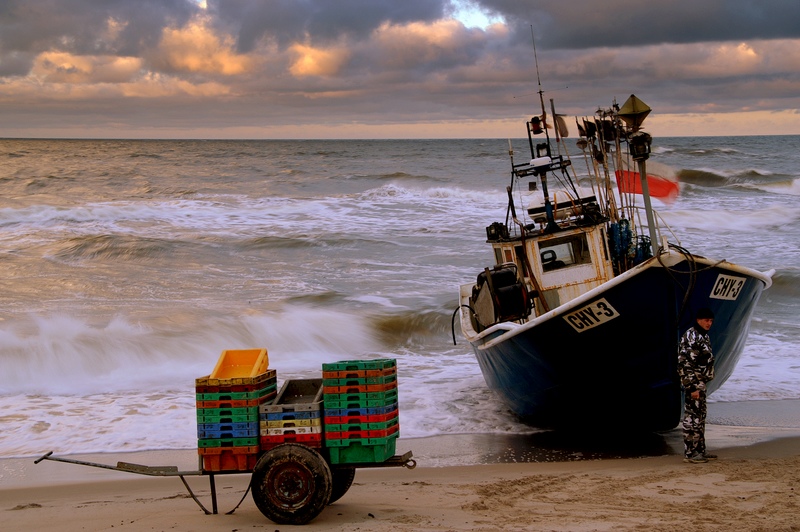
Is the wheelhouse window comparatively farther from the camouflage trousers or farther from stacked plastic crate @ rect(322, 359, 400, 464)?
stacked plastic crate @ rect(322, 359, 400, 464)

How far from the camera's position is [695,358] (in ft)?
28.8

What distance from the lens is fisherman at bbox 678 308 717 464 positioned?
8758mm

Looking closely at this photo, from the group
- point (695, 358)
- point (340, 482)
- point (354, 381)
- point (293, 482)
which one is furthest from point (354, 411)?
point (695, 358)

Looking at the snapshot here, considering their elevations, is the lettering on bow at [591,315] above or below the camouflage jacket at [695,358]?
above

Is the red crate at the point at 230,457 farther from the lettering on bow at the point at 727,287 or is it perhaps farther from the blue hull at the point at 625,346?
the lettering on bow at the point at 727,287

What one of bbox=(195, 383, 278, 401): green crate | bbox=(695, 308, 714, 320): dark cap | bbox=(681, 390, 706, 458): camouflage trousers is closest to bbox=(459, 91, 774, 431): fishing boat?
bbox=(695, 308, 714, 320): dark cap

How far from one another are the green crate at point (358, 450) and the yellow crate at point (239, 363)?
0.93m

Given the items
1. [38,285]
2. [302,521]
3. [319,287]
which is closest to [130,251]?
[38,285]

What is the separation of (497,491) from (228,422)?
101 inches

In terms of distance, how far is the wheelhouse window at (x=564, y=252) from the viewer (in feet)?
37.5

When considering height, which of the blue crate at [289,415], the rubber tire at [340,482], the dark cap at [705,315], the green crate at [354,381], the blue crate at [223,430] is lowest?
the rubber tire at [340,482]

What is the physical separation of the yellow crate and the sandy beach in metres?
1.19

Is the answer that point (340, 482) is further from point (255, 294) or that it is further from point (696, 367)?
point (255, 294)

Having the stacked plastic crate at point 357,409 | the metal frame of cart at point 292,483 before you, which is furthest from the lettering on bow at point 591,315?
the metal frame of cart at point 292,483
